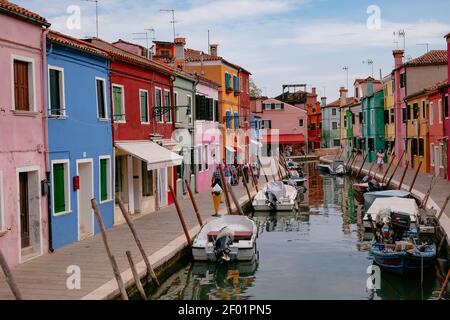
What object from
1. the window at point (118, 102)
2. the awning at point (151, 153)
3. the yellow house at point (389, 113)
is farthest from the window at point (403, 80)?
the window at point (118, 102)

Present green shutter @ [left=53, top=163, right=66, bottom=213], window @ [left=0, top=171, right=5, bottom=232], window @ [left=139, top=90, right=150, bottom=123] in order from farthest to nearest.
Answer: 1. window @ [left=139, top=90, right=150, bottom=123]
2. green shutter @ [left=53, top=163, right=66, bottom=213]
3. window @ [left=0, top=171, right=5, bottom=232]

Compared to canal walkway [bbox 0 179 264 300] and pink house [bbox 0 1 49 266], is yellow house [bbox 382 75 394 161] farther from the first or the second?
pink house [bbox 0 1 49 266]

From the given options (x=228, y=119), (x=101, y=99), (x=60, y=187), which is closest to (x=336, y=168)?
(x=228, y=119)

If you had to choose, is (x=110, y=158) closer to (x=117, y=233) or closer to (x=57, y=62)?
(x=117, y=233)

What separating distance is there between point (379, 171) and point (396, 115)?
6.44 m

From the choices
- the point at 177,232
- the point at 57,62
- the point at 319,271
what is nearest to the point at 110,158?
the point at 177,232

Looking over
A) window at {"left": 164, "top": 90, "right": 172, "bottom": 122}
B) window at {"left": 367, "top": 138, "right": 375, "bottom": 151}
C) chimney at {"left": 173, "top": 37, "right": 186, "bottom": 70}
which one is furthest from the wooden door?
window at {"left": 367, "top": 138, "right": 375, "bottom": 151}

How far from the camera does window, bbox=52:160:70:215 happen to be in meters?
16.2

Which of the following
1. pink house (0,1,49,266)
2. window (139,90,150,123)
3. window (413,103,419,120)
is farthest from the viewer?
window (413,103,419,120)

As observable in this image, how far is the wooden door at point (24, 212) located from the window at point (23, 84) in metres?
1.67

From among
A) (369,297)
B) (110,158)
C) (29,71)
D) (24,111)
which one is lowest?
(369,297)

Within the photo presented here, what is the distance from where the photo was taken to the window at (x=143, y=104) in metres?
23.4

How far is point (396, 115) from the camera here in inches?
1933

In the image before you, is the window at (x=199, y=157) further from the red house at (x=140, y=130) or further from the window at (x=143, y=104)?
the window at (x=143, y=104)
